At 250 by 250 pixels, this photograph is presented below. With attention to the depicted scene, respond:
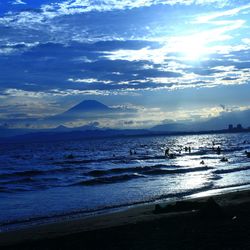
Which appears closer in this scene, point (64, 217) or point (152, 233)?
point (152, 233)

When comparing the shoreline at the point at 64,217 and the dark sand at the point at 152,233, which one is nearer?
the dark sand at the point at 152,233

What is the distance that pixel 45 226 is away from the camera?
15.9 meters

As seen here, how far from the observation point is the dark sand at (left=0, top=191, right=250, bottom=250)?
34.1 feet

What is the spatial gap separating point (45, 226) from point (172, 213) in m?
4.40

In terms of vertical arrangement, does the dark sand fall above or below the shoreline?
above

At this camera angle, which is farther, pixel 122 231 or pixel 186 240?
pixel 122 231

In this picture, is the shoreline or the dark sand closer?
the dark sand

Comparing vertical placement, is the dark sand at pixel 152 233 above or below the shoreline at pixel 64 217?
above

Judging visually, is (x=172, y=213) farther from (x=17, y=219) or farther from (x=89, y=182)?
(x=89, y=182)

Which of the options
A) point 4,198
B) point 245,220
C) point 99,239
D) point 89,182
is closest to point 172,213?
point 245,220

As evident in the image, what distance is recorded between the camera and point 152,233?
1202 cm

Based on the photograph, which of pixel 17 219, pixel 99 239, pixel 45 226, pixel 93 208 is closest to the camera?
pixel 99 239

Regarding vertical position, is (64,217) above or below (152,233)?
below

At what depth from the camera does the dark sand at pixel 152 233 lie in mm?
10383
